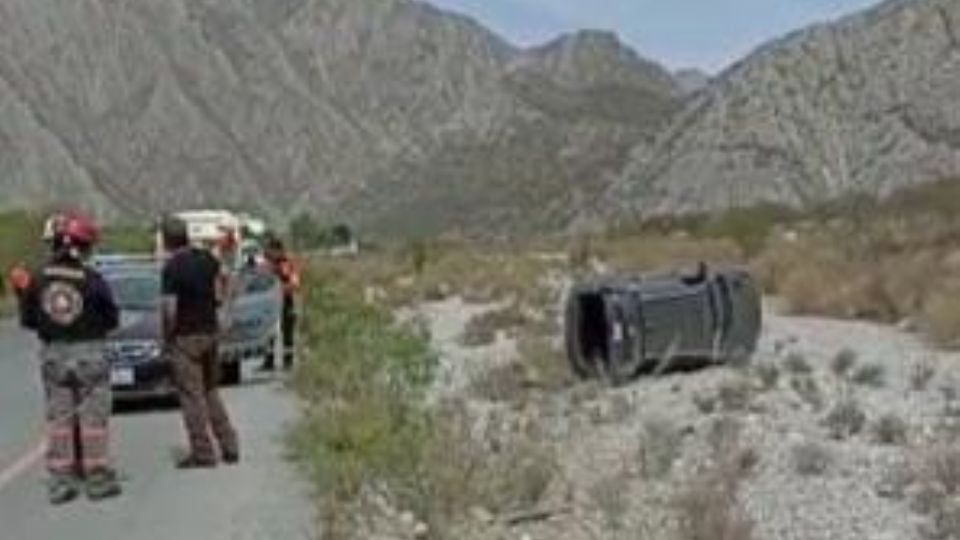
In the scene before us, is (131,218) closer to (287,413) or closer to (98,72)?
(98,72)

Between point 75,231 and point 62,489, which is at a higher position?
point 75,231

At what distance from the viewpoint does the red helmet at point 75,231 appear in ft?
52.4

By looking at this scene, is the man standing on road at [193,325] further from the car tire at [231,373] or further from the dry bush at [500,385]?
the car tire at [231,373]

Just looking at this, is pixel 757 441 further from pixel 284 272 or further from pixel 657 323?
pixel 284 272

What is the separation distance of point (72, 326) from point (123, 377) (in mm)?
9008

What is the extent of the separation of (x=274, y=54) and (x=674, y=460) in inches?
6738

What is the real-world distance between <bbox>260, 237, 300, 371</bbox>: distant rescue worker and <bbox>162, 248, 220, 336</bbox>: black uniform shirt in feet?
36.4

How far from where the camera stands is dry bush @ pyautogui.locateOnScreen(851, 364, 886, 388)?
26.4 metres

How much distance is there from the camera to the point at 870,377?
2664 cm

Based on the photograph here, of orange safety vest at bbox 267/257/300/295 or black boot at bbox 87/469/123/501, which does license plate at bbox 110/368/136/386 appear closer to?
orange safety vest at bbox 267/257/300/295

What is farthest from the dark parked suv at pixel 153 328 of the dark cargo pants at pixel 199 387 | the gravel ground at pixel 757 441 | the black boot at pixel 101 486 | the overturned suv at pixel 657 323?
the black boot at pixel 101 486

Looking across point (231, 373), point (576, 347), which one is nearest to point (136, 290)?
point (231, 373)

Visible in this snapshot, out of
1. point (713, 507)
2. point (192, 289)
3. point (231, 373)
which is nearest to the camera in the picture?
point (713, 507)

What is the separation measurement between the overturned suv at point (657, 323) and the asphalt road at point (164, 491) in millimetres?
4345
